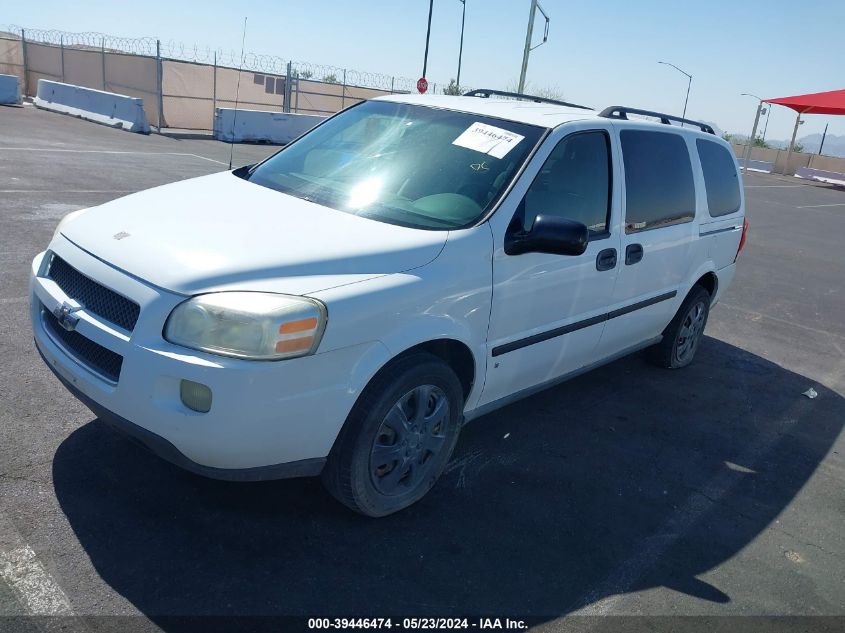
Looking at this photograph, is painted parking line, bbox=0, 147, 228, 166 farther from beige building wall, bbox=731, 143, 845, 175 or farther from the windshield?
beige building wall, bbox=731, 143, 845, 175

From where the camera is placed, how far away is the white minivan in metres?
2.79

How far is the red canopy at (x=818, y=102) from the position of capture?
3953 cm

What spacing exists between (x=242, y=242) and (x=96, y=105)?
66.9ft

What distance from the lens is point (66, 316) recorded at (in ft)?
10.2

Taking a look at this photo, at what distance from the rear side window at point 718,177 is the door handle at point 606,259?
1616 mm

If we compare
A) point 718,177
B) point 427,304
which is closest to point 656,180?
point 718,177

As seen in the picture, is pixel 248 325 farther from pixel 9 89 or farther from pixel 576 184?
pixel 9 89

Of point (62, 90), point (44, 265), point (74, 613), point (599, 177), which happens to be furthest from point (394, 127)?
point (62, 90)

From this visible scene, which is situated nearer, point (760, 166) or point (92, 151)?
point (92, 151)

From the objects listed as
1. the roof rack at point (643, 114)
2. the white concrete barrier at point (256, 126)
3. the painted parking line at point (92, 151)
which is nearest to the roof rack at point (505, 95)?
the roof rack at point (643, 114)

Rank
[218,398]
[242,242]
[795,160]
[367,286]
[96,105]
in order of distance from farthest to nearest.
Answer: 1. [795,160]
2. [96,105]
3. [242,242]
4. [367,286]
5. [218,398]

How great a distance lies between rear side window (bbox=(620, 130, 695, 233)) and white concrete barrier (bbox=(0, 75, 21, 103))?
23.3 m

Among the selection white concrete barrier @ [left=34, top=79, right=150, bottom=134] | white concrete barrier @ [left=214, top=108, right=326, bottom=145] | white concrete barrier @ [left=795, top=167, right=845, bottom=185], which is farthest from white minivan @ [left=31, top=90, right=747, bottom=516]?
white concrete barrier @ [left=795, top=167, right=845, bottom=185]

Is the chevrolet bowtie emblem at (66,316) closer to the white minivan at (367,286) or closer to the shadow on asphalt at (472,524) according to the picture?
the white minivan at (367,286)
